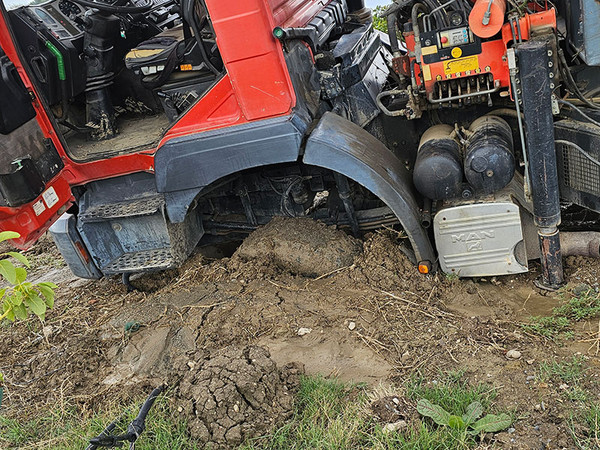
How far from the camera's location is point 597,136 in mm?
3199

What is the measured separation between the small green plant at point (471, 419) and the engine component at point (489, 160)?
128 centimetres

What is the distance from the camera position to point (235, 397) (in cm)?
283

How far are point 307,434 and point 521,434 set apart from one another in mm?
889

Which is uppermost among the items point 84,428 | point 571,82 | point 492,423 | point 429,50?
point 429,50

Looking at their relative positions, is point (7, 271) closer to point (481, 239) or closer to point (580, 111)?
point (481, 239)

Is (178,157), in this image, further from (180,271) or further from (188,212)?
(180,271)

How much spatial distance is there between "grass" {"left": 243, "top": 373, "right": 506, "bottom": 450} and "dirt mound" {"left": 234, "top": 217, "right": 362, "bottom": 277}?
42.7 inches

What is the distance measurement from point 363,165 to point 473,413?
4.78 ft

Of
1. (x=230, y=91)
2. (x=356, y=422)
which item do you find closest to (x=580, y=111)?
(x=230, y=91)

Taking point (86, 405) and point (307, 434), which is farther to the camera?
point (86, 405)

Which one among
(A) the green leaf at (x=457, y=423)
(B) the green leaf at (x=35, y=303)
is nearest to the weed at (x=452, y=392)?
(A) the green leaf at (x=457, y=423)

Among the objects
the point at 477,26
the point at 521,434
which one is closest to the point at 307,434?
the point at 521,434

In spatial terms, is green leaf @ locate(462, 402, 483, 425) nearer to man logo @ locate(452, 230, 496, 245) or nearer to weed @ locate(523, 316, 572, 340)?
weed @ locate(523, 316, 572, 340)

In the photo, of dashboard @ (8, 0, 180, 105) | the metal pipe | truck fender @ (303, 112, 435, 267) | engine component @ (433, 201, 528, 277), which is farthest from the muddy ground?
dashboard @ (8, 0, 180, 105)
